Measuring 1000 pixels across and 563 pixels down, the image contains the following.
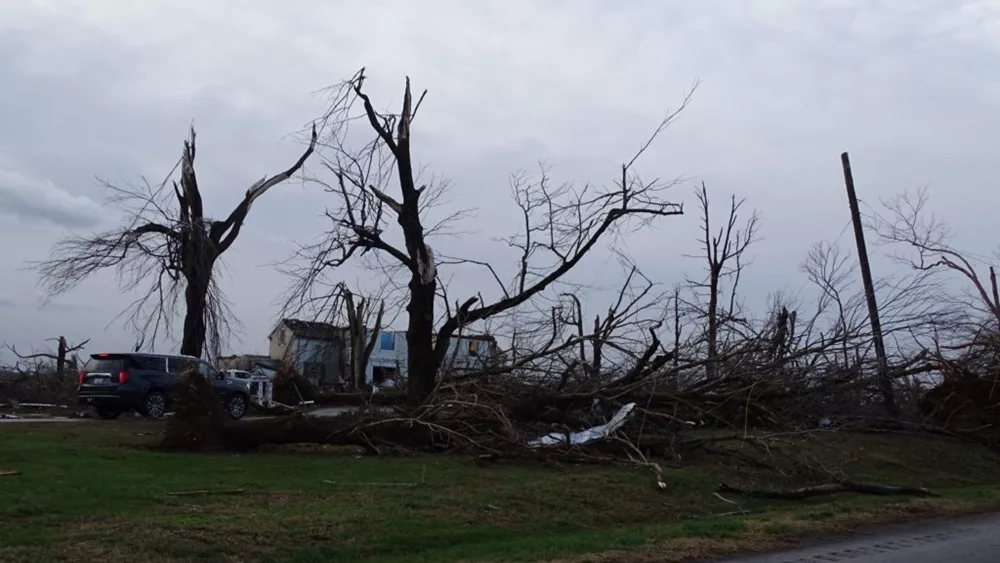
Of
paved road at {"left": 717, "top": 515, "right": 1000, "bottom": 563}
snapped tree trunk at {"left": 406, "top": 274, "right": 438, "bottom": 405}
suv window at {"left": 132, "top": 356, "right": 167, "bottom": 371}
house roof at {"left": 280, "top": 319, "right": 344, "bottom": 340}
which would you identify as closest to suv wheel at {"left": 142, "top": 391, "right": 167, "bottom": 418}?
suv window at {"left": 132, "top": 356, "right": 167, "bottom": 371}

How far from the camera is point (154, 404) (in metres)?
22.8

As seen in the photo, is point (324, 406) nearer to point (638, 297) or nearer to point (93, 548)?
point (638, 297)

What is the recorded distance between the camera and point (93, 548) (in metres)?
7.65

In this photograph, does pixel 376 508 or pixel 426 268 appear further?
pixel 426 268

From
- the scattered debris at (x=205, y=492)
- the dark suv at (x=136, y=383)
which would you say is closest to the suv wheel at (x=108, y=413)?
the dark suv at (x=136, y=383)

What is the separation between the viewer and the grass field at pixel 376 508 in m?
8.32

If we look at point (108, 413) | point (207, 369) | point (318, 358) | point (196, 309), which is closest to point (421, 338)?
point (207, 369)

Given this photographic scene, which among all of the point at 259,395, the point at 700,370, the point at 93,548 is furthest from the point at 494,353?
the point at 93,548

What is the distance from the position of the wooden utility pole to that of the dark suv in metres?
14.4

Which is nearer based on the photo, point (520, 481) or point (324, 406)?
point (520, 481)

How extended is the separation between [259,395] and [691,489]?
17.2 meters

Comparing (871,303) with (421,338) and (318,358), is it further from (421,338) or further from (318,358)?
(318,358)

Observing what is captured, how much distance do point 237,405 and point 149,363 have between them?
2.28 metres

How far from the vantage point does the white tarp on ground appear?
15.4m
